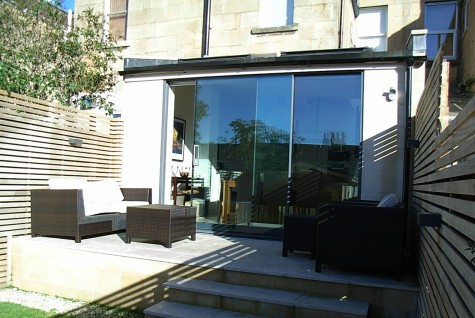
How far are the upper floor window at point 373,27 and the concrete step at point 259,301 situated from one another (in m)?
9.20

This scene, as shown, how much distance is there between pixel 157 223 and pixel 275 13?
590 cm

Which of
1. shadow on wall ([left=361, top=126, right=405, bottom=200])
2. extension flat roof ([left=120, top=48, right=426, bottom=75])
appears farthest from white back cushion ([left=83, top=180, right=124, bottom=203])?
shadow on wall ([left=361, top=126, right=405, bottom=200])

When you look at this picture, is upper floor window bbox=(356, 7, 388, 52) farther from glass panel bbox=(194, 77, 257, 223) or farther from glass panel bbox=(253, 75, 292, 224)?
glass panel bbox=(194, 77, 257, 223)

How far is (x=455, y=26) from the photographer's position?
436 inches

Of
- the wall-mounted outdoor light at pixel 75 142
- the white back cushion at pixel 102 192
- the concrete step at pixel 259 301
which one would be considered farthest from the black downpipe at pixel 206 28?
the concrete step at pixel 259 301

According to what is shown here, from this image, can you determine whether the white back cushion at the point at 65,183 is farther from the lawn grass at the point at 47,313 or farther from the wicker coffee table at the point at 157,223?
the lawn grass at the point at 47,313

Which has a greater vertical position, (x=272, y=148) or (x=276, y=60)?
(x=276, y=60)

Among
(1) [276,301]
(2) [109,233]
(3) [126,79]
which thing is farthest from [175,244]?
(3) [126,79]

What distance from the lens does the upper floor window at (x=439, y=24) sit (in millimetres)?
11180

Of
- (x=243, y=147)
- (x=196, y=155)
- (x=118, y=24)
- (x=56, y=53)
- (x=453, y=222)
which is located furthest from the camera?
(x=118, y=24)

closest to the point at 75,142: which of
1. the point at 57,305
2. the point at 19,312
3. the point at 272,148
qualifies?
the point at 57,305

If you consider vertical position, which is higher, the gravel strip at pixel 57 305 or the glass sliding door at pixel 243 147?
the glass sliding door at pixel 243 147

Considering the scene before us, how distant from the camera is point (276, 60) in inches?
249

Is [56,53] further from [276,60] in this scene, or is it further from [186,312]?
[186,312]
